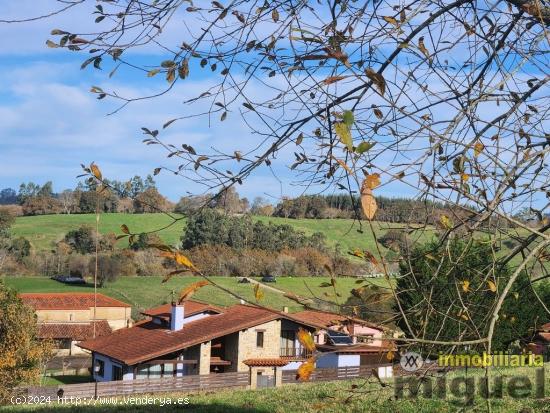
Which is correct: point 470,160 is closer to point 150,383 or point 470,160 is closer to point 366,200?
point 366,200

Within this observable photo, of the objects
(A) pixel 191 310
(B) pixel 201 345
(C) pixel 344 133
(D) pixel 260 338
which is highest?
(C) pixel 344 133

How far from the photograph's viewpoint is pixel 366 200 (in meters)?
1.93

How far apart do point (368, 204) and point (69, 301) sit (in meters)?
42.7

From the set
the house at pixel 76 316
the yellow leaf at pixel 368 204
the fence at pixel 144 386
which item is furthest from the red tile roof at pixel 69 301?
the yellow leaf at pixel 368 204

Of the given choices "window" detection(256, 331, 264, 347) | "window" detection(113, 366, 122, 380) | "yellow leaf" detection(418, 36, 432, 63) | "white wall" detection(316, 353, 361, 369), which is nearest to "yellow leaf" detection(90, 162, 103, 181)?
"yellow leaf" detection(418, 36, 432, 63)

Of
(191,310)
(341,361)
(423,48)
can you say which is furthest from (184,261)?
(341,361)

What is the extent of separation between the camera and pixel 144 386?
59.5ft

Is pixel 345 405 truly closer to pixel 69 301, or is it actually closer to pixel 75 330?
pixel 75 330

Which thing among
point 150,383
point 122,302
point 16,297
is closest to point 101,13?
point 150,383

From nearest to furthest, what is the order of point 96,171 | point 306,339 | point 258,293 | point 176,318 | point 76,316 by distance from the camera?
point 306,339, point 258,293, point 96,171, point 176,318, point 76,316

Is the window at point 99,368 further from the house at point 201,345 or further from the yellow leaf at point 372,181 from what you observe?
the yellow leaf at point 372,181

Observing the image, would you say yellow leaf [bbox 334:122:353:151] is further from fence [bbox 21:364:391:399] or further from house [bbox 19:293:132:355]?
house [bbox 19:293:132:355]

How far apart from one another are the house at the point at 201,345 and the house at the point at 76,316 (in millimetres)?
11387

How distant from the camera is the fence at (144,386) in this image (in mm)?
17797
